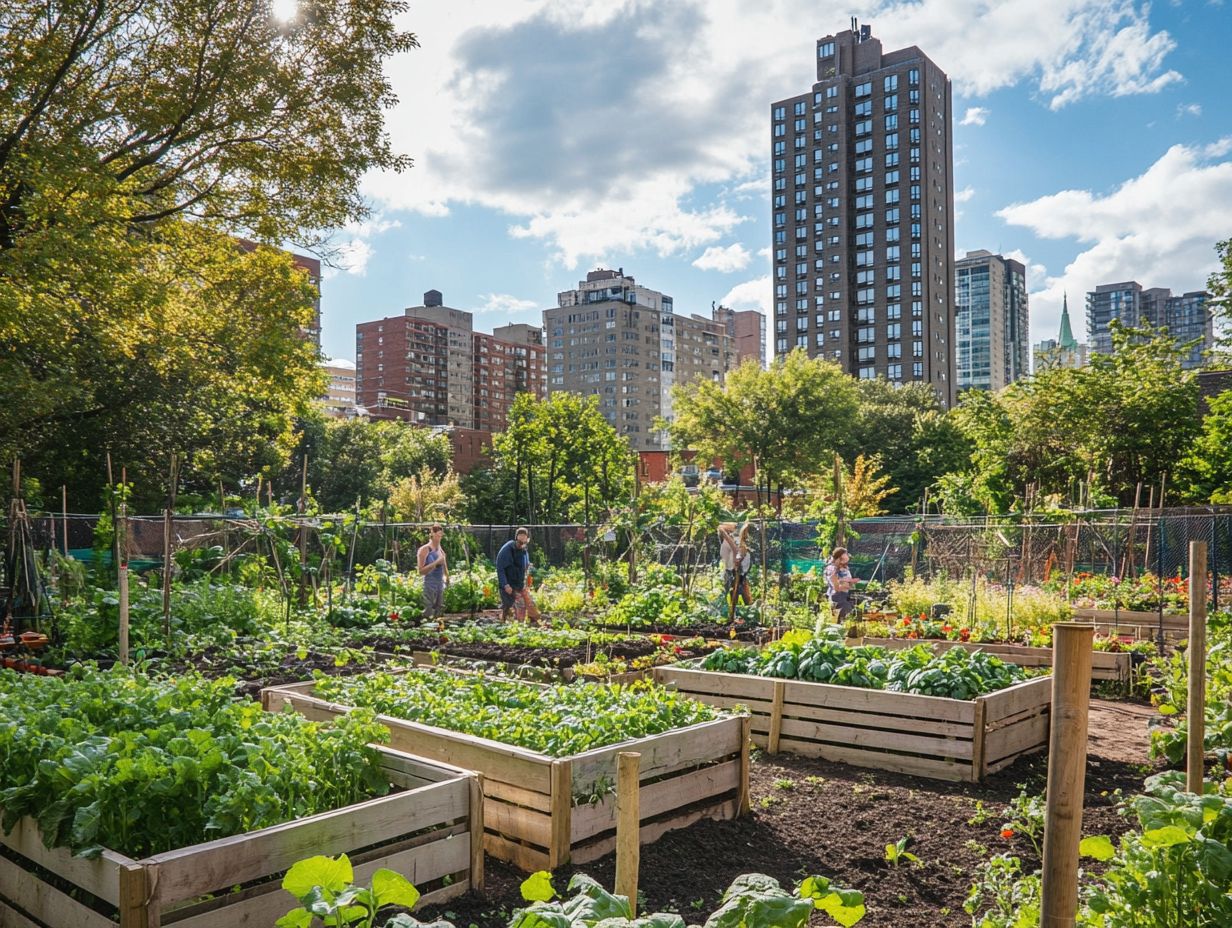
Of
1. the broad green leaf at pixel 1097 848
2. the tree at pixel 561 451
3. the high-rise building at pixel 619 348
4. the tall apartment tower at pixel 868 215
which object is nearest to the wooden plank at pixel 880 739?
the broad green leaf at pixel 1097 848

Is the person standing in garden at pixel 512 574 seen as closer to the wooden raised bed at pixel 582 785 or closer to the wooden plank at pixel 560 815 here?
the wooden raised bed at pixel 582 785

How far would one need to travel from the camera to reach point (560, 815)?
179 inches

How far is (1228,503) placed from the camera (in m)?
19.6

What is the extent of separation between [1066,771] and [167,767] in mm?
3083

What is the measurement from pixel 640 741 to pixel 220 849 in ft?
7.43

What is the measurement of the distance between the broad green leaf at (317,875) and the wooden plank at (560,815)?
207 cm

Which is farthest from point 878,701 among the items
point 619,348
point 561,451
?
point 619,348

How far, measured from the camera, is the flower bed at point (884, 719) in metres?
6.46

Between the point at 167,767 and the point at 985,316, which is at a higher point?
the point at 985,316

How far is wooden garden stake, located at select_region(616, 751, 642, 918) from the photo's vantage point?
8.35 ft

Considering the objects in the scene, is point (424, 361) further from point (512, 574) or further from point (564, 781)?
point (564, 781)

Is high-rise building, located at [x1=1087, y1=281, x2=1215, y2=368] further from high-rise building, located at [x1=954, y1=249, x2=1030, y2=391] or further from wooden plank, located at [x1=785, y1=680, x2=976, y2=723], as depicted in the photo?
wooden plank, located at [x1=785, y1=680, x2=976, y2=723]

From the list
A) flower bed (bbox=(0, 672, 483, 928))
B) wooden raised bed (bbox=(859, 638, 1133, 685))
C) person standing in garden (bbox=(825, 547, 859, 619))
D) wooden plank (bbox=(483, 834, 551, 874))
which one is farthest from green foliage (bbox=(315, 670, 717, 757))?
person standing in garden (bbox=(825, 547, 859, 619))

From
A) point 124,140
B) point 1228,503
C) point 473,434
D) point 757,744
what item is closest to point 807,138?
point 473,434
